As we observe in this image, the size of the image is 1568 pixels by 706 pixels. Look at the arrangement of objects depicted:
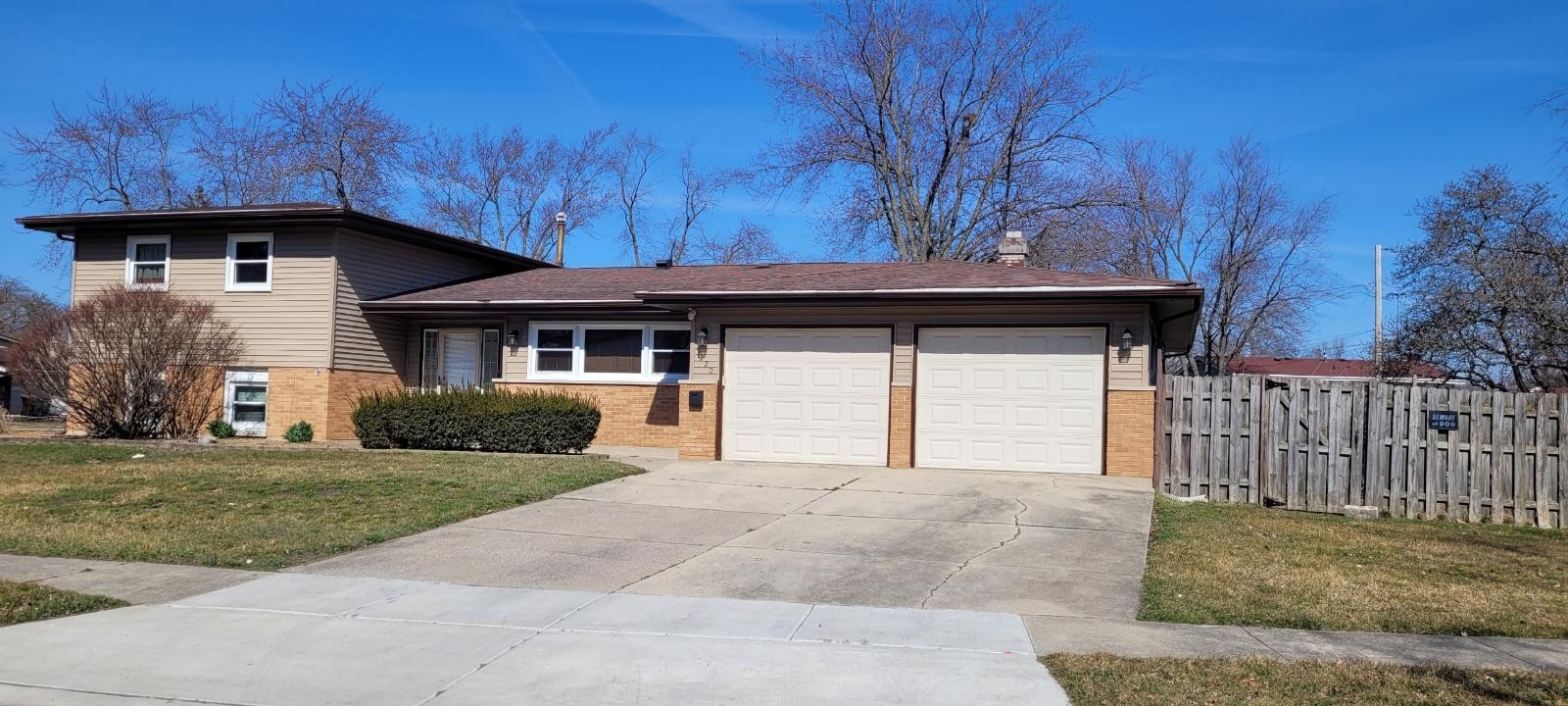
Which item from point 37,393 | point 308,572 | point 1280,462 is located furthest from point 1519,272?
point 37,393

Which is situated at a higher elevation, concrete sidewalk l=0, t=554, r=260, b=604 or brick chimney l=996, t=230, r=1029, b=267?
brick chimney l=996, t=230, r=1029, b=267

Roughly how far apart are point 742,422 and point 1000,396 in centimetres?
391

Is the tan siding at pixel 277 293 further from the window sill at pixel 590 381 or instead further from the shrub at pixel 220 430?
the window sill at pixel 590 381

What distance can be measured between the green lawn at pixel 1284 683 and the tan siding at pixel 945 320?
9065 mm

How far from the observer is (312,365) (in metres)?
21.0

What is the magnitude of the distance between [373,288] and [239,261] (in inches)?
98.9

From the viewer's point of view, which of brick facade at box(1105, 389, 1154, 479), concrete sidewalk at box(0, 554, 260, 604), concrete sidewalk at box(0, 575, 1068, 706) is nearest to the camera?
concrete sidewalk at box(0, 575, 1068, 706)

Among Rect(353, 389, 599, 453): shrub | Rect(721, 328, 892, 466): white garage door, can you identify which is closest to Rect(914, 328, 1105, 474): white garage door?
Rect(721, 328, 892, 466): white garage door

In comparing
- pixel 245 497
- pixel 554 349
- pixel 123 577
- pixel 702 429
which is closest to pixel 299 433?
pixel 554 349

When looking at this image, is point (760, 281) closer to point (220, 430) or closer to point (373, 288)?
point (373, 288)

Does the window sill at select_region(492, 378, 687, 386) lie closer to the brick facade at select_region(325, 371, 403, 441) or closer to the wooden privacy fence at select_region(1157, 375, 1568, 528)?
the brick facade at select_region(325, 371, 403, 441)

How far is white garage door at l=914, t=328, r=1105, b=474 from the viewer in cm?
1551

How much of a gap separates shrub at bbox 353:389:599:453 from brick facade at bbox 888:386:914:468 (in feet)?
17.2

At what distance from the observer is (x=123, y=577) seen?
8758 millimetres
